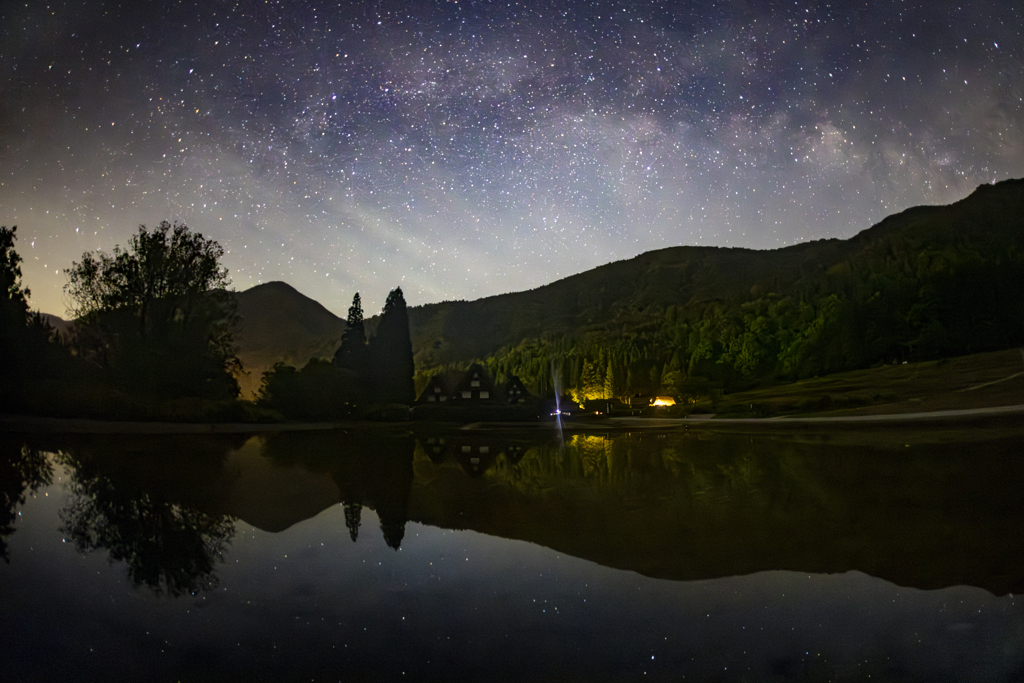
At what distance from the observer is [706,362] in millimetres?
60375

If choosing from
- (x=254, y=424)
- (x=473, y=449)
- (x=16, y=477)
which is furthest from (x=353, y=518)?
(x=254, y=424)

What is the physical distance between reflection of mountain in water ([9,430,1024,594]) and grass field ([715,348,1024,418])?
513 inches

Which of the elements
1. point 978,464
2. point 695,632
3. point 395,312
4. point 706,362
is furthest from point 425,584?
point 706,362

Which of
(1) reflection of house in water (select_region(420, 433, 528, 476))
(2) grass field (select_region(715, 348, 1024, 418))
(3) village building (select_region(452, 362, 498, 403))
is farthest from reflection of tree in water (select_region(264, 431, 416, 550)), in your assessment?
(3) village building (select_region(452, 362, 498, 403))

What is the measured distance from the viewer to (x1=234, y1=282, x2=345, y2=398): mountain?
109 metres

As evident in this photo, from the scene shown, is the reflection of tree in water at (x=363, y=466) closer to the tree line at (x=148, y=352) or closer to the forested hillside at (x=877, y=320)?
the tree line at (x=148, y=352)

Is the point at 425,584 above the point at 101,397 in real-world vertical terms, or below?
below

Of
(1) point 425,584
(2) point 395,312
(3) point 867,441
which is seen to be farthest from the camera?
(2) point 395,312

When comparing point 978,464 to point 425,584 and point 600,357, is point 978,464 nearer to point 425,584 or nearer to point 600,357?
point 425,584

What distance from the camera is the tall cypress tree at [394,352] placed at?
4259 cm

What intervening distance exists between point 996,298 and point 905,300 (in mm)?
5959

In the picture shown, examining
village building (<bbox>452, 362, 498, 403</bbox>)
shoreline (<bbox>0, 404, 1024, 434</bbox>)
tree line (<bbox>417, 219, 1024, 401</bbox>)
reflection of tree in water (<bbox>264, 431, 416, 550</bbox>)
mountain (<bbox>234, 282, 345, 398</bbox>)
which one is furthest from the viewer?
mountain (<bbox>234, 282, 345, 398</bbox>)

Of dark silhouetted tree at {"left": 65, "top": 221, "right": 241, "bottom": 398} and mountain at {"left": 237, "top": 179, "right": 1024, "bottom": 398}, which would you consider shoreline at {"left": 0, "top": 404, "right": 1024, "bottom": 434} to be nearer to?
dark silhouetted tree at {"left": 65, "top": 221, "right": 241, "bottom": 398}

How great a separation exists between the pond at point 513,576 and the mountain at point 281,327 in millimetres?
98317
